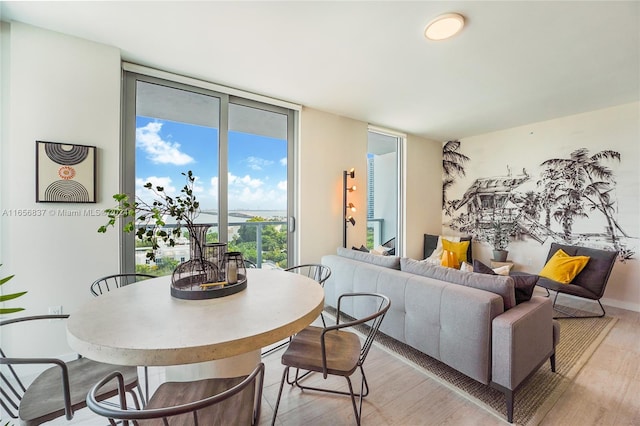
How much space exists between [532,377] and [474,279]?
790 millimetres

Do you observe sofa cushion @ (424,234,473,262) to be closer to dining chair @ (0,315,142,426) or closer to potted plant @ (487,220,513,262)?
potted plant @ (487,220,513,262)

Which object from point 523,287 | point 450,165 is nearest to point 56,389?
point 523,287

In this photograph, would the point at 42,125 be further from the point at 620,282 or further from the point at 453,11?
the point at 620,282

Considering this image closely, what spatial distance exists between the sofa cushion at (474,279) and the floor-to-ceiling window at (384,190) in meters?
2.42

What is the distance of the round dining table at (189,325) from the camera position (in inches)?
37.3

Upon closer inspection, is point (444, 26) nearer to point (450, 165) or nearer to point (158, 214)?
point (158, 214)

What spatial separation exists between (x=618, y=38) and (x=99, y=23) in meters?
4.04

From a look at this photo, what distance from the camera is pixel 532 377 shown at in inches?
75.2

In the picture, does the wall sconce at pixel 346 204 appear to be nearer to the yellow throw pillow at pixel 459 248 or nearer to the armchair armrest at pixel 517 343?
the yellow throw pillow at pixel 459 248

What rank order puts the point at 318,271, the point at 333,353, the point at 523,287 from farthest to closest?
the point at 318,271
the point at 523,287
the point at 333,353

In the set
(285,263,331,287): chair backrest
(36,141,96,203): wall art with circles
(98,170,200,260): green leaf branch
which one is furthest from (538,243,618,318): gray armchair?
(36,141,96,203): wall art with circles

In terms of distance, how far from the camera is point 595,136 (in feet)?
12.0

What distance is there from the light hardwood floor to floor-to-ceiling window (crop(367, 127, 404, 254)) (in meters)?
2.87

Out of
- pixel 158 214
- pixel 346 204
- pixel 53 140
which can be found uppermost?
pixel 53 140
